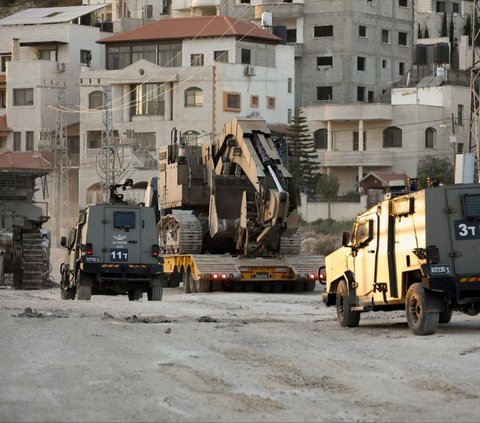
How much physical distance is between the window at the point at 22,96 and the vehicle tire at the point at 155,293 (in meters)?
62.4

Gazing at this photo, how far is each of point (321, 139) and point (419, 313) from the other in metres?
72.0

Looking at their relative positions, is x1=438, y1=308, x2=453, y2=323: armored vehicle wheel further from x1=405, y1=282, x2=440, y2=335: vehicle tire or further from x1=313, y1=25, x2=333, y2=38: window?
x1=313, y1=25, x2=333, y2=38: window

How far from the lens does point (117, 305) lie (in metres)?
31.7

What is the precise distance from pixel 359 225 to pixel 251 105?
67.4 meters

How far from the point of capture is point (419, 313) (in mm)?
23172

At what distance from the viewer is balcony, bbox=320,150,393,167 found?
9250 cm

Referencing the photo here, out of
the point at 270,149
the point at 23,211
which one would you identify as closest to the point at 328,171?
the point at 23,211

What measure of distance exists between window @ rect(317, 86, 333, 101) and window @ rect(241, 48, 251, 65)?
8.55m

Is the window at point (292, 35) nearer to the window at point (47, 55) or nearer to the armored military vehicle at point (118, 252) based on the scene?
the window at point (47, 55)

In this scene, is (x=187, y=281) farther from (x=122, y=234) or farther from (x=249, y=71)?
(x=249, y=71)

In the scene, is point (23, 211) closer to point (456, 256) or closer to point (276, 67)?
point (456, 256)

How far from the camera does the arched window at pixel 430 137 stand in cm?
9200

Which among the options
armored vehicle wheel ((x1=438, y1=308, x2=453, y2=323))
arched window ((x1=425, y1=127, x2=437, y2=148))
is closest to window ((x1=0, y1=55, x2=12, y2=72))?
arched window ((x1=425, y1=127, x2=437, y2=148))

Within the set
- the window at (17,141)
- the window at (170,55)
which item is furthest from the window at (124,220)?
the window at (17,141)
